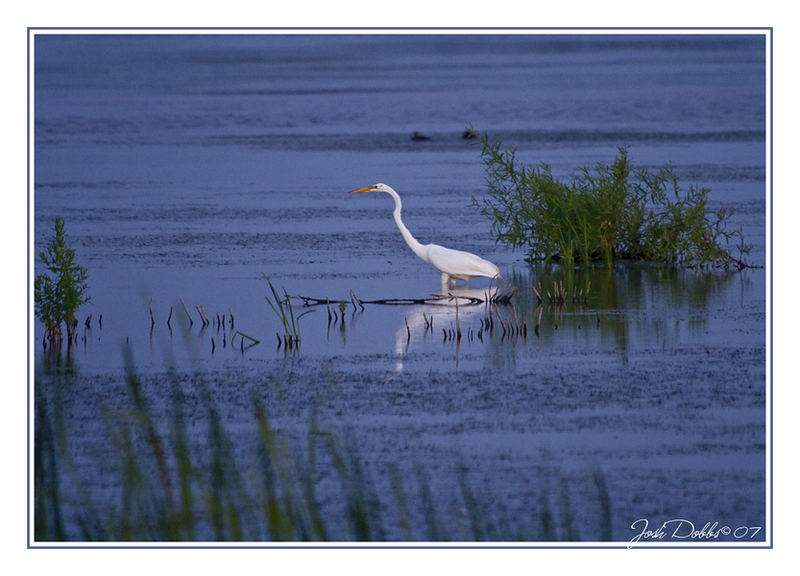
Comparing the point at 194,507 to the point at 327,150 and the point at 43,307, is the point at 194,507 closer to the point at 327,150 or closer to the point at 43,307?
the point at 43,307

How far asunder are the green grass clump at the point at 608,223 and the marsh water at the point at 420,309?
8.2 inches

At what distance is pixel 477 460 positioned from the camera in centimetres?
503

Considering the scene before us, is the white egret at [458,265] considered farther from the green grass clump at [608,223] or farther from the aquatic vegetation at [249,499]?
the aquatic vegetation at [249,499]

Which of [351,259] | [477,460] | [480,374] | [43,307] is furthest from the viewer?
[351,259]

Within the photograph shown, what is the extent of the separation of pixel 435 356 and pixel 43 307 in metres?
2.27

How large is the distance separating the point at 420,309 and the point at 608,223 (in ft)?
6.68

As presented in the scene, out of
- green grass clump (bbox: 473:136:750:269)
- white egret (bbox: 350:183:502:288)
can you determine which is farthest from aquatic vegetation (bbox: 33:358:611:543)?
green grass clump (bbox: 473:136:750:269)

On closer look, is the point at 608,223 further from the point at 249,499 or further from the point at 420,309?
the point at 249,499

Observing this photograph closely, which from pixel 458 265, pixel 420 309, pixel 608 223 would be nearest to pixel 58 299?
pixel 420 309

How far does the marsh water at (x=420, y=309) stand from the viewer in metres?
5.07

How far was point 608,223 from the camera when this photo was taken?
29.8 ft

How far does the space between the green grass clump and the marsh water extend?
0.21 m

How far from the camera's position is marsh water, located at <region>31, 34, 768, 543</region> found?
507cm
